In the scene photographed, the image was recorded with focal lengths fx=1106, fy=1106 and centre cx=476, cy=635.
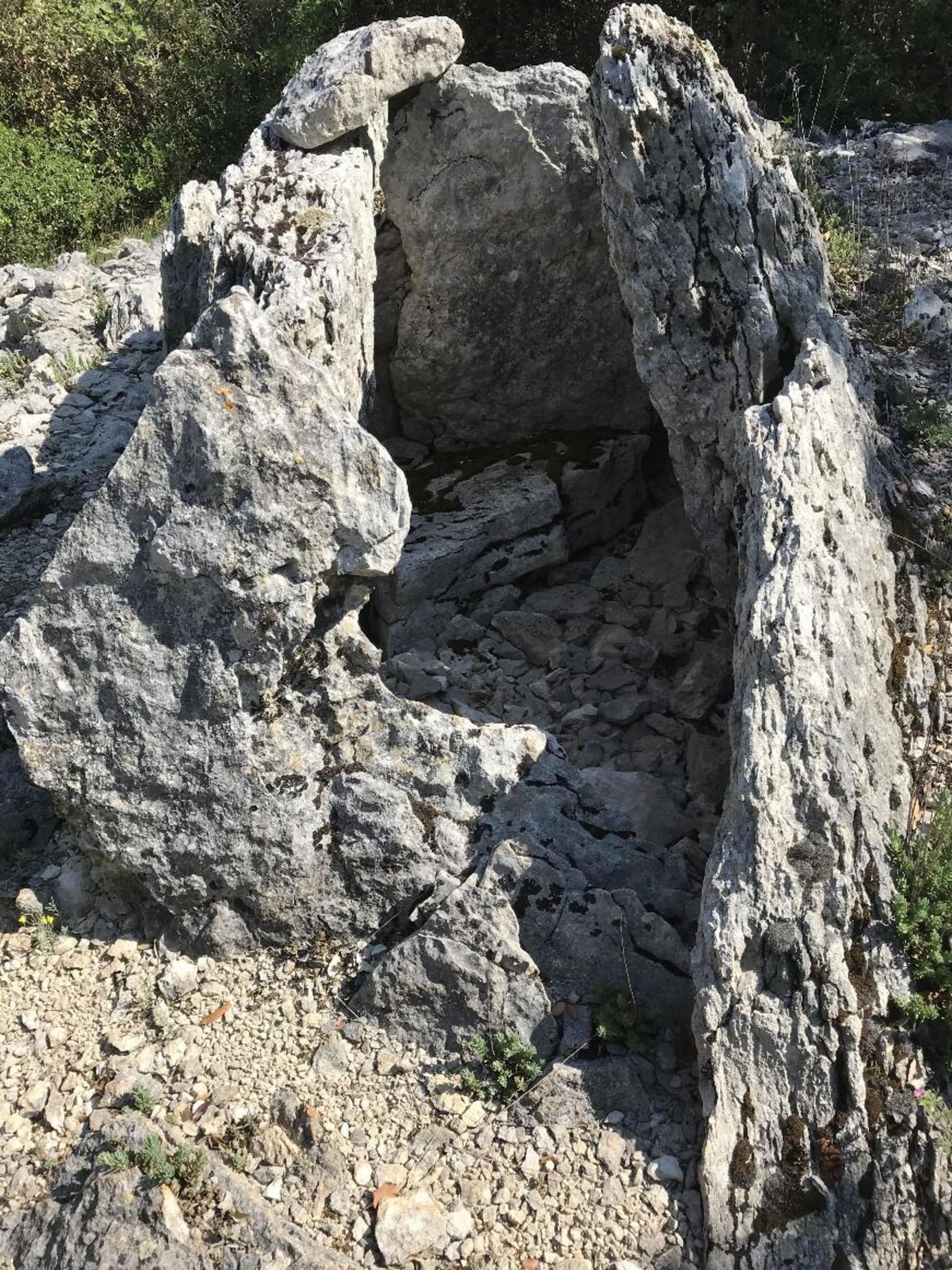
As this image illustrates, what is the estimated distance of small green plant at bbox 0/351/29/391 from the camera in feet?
30.6

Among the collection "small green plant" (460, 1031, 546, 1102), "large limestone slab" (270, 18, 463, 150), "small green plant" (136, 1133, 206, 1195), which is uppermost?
"large limestone slab" (270, 18, 463, 150)

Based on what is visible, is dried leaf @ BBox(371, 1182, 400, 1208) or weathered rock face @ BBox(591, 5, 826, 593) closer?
dried leaf @ BBox(371, 1182, 400, 1208)

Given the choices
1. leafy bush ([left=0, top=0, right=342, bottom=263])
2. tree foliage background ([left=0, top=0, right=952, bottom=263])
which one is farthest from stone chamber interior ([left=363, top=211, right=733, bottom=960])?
leafy bush ([left=0, top=0, right=342, bottom=263])

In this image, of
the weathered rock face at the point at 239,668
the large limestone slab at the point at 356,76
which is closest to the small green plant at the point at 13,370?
the large limestone slab at the point at 356,76

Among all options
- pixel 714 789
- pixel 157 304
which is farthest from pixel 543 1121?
pixel 157 304

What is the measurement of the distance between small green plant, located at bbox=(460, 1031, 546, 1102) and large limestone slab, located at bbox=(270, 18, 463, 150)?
5.34 metres

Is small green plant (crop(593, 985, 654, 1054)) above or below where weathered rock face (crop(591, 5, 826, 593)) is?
below

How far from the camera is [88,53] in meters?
13.5

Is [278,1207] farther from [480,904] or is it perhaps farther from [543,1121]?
[480,904]

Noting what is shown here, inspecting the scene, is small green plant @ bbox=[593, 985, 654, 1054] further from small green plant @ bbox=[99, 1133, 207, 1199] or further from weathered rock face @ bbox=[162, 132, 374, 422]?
weathered rock face @ bbox=[162, 132, 374, 422]

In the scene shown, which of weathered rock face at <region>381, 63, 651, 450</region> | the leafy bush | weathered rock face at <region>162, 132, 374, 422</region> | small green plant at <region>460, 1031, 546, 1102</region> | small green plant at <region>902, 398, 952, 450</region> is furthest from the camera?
the leafy bush

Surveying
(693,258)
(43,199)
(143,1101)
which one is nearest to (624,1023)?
(143,1101)

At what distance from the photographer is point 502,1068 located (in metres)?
4.57

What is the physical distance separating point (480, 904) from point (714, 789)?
1.57 meters
